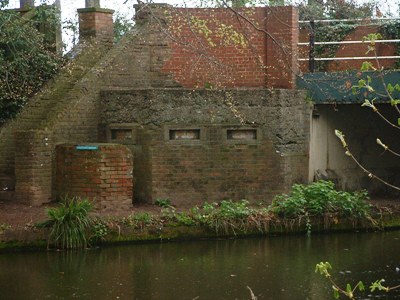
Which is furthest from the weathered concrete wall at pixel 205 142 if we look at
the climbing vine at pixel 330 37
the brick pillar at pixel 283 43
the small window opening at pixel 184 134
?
the climbing vine at pixel 330 37

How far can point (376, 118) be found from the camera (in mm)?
19828

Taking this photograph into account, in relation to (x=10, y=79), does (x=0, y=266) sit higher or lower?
lower

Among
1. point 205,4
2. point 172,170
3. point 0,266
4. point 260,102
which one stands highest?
point 205,4

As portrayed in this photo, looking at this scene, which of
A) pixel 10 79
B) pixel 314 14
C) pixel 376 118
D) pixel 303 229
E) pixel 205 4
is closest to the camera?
pixel 303 229

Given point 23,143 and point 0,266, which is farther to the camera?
point 23,143

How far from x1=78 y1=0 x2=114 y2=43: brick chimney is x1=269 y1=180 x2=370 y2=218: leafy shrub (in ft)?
17.6

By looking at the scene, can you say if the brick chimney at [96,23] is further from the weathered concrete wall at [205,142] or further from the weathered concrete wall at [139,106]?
the weathered concrete wall at [205,142]

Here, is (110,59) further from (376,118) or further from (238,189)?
(376,118)

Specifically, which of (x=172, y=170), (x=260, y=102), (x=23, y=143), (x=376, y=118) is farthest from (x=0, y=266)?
(x=376, y=118)

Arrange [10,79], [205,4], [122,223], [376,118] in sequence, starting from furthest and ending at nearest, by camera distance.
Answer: [376,118] < [205,4] < [10,79] < [122,223]

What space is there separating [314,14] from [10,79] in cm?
801

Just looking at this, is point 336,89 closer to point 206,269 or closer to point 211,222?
point 211,222

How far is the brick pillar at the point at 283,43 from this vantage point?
17781 mm

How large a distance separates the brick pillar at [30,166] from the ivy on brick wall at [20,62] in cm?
87
